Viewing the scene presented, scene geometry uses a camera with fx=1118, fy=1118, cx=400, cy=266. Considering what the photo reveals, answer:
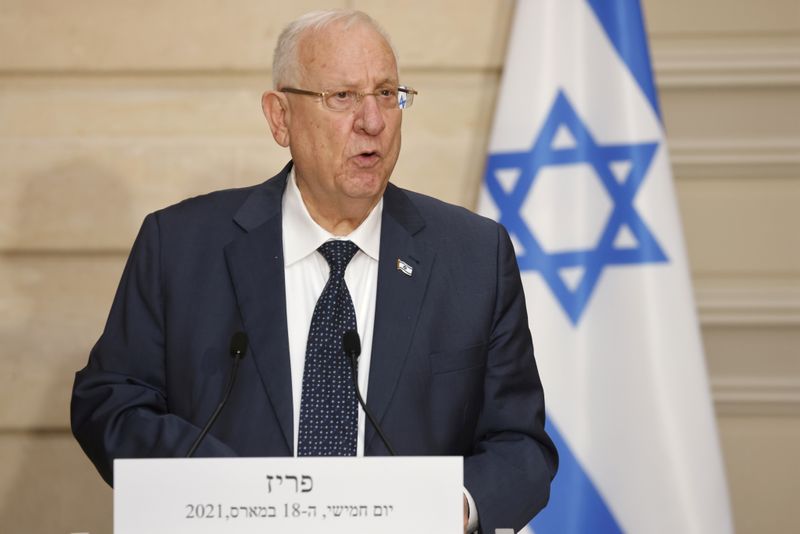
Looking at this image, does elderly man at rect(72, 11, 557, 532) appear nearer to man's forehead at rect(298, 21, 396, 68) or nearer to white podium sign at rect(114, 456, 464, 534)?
man's forehead at rect(298, 21, 396, 68)

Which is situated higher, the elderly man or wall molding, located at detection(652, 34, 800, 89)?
wall molding, located at detection(652, 34, 800, 89)

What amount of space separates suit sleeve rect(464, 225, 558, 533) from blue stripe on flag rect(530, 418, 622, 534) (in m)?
0.98

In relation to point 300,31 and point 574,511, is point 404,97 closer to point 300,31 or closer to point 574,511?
point 300,31

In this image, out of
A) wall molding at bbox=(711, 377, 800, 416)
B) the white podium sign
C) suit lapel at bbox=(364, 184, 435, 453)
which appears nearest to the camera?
the white podium sign

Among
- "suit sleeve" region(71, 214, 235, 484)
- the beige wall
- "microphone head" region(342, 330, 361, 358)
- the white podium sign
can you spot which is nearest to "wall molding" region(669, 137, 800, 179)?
the beige wall

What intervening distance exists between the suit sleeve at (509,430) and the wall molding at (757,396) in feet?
5.26

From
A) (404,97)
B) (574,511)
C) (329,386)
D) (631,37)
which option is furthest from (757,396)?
(329,386)

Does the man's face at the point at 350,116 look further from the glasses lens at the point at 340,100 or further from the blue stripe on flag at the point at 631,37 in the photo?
the blue stripe on flag at the point at 631,37

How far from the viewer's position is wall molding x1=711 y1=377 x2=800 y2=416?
3.72 m

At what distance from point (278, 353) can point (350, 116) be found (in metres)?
0.49

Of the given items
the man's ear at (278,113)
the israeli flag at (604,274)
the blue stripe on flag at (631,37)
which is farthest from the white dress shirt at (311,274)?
the blue stripe on flag at (631,37)

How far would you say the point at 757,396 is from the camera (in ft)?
12.2

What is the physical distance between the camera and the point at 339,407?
2.08 m

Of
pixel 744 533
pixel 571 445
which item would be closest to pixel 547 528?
pixel 571 445
